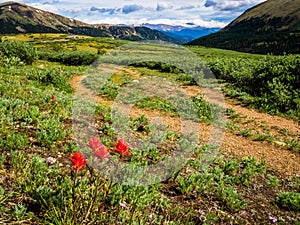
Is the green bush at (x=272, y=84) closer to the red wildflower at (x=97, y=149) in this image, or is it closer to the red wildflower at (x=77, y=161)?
the red wildflower at (x=97, y=149)

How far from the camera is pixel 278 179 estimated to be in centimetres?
834

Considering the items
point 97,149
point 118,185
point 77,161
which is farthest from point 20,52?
point 97,149

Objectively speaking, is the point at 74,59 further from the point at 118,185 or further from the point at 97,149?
the point at 97,149

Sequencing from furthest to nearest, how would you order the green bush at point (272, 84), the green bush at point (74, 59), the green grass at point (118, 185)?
the green bush at point (74, 59), the green bush at point (272, 84), the green grass at point (118, 185)

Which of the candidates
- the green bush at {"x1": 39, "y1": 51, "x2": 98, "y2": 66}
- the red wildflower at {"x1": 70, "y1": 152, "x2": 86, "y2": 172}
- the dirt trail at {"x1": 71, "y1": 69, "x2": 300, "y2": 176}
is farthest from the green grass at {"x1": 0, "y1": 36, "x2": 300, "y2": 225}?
the green bush at {"x1": 39, "y1": 51, "x2": 98, "y2": 66}

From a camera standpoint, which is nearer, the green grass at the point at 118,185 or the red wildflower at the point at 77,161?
the red wildflower at the point at 77,161

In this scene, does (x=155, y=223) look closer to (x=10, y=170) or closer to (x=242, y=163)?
(x=10, y=170)

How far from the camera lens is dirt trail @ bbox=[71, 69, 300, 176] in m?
9.55

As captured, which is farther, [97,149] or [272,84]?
[272,84]

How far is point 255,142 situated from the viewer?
11.4 meters

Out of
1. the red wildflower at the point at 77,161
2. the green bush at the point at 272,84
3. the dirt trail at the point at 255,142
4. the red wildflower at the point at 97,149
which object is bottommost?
the dirt trail at the point at 255,142

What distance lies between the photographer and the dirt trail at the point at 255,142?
9555 mm

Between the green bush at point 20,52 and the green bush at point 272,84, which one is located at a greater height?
the green bush at point 20,52

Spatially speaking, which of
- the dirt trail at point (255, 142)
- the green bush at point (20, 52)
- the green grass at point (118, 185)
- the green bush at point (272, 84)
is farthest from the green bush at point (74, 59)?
A: the green grass at point (118, 185)
